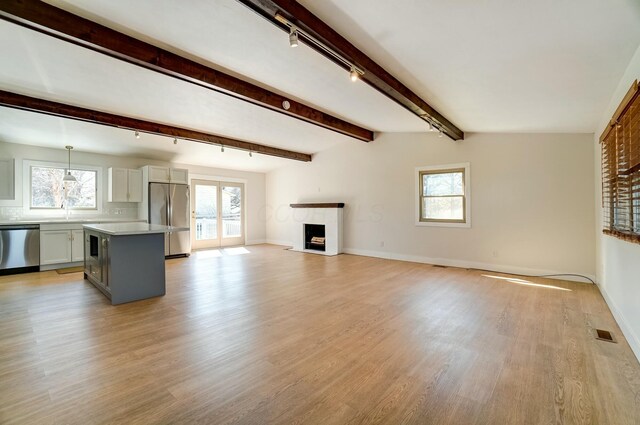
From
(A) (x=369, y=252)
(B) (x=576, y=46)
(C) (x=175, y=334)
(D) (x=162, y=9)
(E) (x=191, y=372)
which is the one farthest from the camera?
(A) (x=369, y=252)

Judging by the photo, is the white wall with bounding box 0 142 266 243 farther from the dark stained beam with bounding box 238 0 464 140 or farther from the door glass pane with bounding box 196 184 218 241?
the dark stained beam with bounding box 238 0 464 140

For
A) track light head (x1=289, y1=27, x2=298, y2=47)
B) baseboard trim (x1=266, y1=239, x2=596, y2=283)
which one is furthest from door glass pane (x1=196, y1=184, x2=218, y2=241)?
track light head (x1=289, y1=27, x2=298, y2=47)

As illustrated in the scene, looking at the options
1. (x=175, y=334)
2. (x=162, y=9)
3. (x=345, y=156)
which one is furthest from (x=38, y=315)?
(x=345, y=156)

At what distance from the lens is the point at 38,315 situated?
322cm

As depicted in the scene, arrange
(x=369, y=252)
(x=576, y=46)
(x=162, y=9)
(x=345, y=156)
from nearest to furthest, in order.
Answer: (x=576, y=46), (x=162, y=9), (x=369, y=252), (x=345, y=156)

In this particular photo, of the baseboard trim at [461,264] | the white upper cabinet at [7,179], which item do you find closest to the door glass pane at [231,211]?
the baseboard trim at [461,264]

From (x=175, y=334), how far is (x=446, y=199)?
17.5 feet

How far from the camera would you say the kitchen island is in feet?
11.8

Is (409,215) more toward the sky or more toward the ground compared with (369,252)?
more toward the sky

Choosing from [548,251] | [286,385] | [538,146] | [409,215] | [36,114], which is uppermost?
[36,114]

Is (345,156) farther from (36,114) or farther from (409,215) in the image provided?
(36,114)

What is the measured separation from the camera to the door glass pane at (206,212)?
330 inches

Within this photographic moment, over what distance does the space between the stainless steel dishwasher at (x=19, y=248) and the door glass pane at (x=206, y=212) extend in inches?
136

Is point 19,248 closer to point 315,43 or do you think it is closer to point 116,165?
point 116,165
